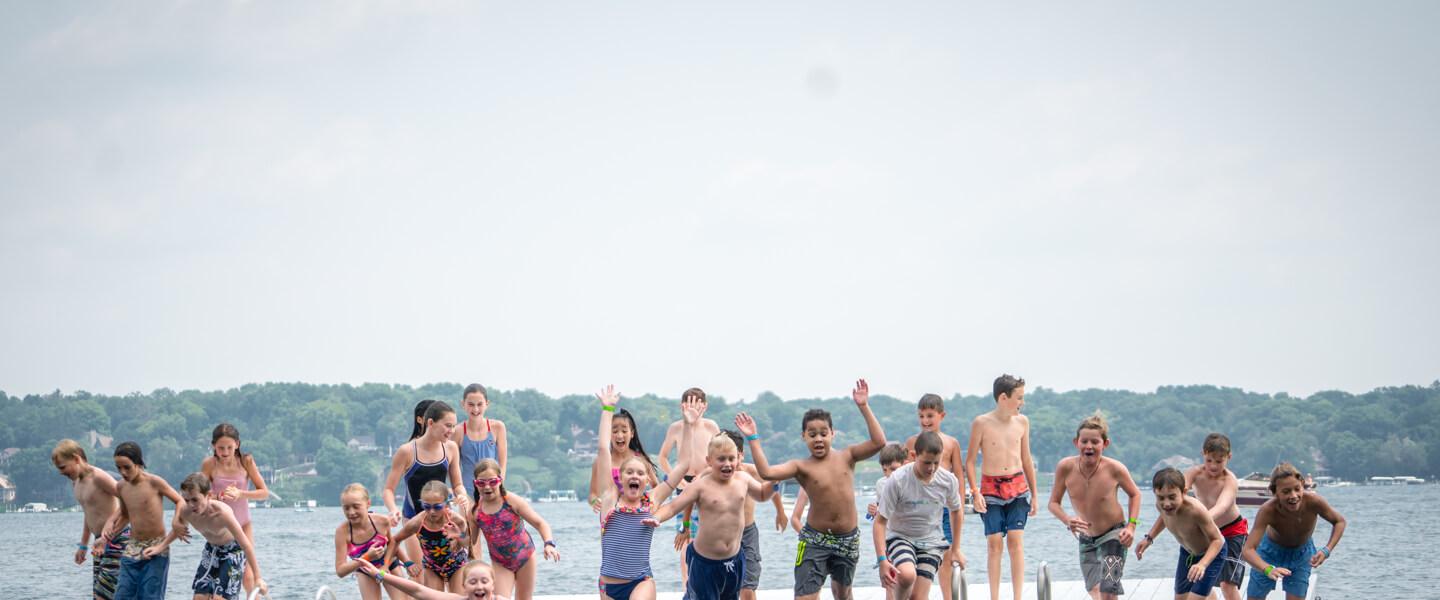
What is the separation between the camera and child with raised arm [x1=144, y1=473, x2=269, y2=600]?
10.1 metres

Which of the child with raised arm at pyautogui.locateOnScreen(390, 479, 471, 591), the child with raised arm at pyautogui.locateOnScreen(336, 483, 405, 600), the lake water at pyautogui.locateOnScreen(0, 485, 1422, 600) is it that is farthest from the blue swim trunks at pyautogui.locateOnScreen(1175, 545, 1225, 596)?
the lake water at pyautogui.locateOnScreen(0, 485, 1422, 600)

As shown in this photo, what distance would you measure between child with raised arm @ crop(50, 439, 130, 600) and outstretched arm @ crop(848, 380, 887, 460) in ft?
22.1

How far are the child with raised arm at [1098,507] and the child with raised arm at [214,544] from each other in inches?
282

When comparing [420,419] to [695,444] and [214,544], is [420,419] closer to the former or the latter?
[214,544]

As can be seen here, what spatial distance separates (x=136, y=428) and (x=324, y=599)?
116 meters

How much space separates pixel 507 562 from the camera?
10.2 metres

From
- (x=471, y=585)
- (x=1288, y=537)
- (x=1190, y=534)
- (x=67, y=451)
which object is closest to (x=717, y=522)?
(x=471, y=585)

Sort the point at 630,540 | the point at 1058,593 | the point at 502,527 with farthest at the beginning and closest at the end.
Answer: the point at 1058,593 < the point at 502,527 < the point at 630,540

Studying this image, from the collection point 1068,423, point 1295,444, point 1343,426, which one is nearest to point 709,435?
point 1068,423

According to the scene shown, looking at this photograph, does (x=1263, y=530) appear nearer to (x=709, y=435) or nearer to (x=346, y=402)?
(x=709, y=435)

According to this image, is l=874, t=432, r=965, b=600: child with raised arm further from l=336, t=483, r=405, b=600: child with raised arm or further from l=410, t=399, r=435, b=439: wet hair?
l=410, t=399, r=435, b=439: wet hair

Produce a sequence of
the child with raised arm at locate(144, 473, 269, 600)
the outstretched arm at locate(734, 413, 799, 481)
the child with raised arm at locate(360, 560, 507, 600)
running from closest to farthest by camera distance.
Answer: the child with raised arm at locate(360, 560, 507, 600)
the outstretched arm at locate(734, 413, 799, 481)
the child with raised arm at locate(144, 473, 269, 600)

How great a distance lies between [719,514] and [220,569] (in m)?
4.67

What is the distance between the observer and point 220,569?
1043 centimetres
